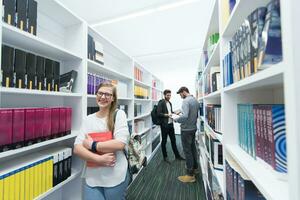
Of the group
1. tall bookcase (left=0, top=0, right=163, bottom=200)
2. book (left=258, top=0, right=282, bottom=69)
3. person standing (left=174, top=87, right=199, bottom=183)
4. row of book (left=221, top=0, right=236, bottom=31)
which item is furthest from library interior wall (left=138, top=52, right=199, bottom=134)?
book (left=258, top=0, right=282, bottom=69)

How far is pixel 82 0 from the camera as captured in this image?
295 centimetres

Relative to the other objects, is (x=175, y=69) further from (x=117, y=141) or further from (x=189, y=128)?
(x=117, y=141)

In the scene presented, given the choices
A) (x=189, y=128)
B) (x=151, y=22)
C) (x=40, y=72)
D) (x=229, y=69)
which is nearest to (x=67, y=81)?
(x=40, y=72)

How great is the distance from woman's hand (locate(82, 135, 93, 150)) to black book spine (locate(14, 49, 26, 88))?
58cm

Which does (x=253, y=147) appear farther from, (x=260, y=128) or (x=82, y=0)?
(x=82, y=0)

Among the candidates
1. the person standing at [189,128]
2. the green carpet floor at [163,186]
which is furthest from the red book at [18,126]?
the person standing at [189,128]

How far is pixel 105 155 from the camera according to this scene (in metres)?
1.34

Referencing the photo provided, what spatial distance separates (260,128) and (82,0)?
3.26m

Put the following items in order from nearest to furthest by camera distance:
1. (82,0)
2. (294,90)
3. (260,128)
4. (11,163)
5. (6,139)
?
(294,90) → (260,128) → (6,139) → (11,163) → (82,0)

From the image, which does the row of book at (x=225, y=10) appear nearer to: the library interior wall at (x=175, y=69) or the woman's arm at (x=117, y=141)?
the woman's arm at (x=117, y=141)

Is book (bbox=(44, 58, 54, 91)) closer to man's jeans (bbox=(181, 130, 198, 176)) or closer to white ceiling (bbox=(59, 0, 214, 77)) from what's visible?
white ceiling (bbox=(59, 0, 214, 77))

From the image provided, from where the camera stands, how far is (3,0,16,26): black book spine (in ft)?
3.67

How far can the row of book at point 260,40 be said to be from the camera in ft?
1.73

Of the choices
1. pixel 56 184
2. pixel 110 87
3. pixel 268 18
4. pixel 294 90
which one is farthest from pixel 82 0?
pixel 294 90
